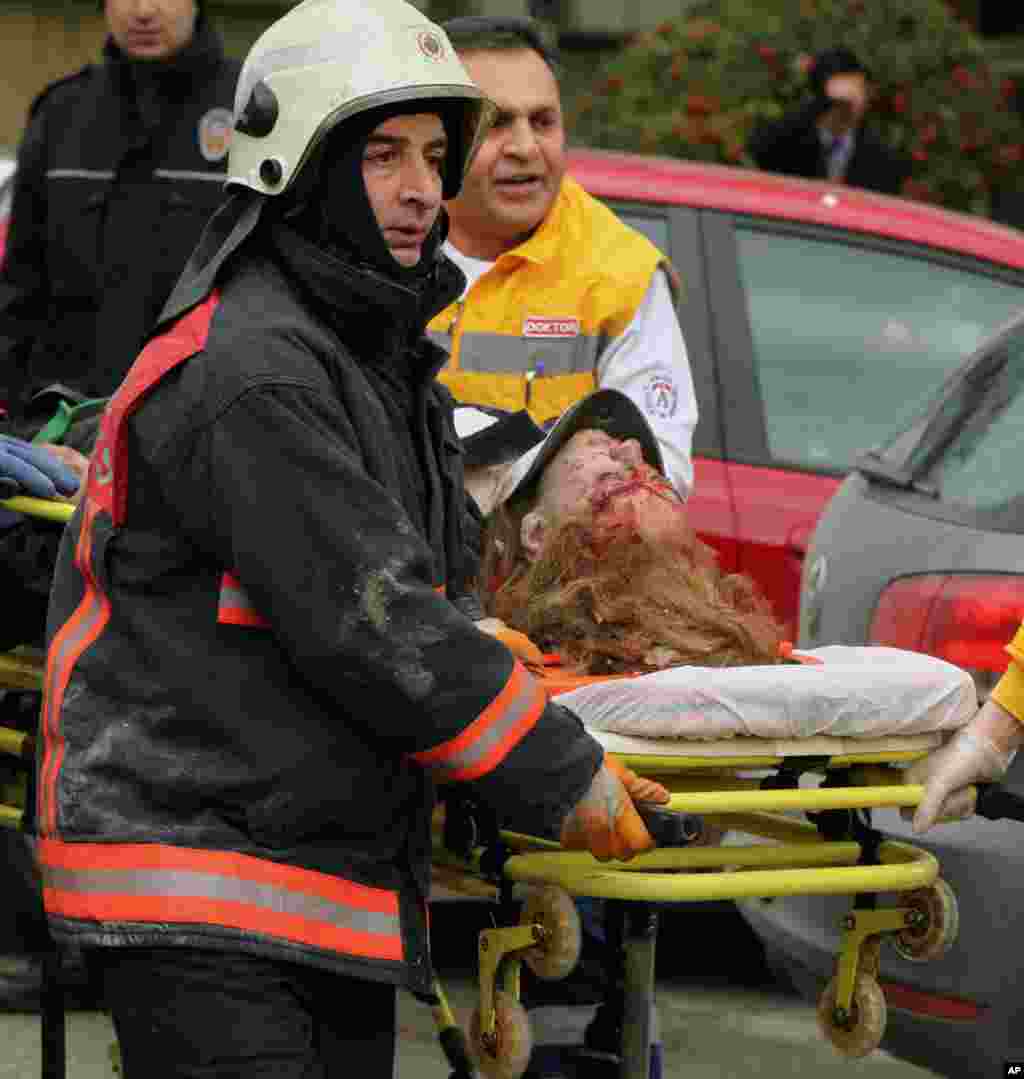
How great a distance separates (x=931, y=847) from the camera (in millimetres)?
4238

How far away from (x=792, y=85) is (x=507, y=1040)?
32.8ft

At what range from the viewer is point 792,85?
12.9 meters

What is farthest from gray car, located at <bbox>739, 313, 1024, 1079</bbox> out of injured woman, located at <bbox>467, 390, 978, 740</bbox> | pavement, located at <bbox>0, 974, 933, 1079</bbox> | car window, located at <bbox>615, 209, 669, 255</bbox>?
car window, located at <bbox>615, 209, 669, 255</bbox>

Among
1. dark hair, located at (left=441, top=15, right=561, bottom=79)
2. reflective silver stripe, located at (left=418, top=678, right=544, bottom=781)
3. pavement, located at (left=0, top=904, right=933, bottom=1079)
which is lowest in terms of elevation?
pavement, located at (left=0, top=904, right=933, bottom=1079)

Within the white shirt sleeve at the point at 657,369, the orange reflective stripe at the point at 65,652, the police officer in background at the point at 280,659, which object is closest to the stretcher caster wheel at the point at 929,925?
the police officer in background at the point at 280,659

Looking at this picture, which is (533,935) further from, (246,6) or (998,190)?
(246,6)

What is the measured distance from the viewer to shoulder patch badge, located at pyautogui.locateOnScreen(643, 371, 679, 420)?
14.6 ft

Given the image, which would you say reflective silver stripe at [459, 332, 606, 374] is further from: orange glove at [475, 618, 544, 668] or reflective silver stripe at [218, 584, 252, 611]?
reflective silver stripe at [218, 584, 252, 611]

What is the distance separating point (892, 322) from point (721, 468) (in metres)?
0.76

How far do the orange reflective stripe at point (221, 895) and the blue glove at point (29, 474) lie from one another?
842 mm

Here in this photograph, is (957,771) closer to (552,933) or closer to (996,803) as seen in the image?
(996,803)

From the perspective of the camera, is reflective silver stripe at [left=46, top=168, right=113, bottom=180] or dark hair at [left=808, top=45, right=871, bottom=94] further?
dark hair at [left=808, top=45, right=871, bottom=94]

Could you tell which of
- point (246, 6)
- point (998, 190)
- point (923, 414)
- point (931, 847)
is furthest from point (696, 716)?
point (246, 6)

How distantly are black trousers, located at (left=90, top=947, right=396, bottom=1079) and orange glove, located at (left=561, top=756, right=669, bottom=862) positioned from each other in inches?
14.3
